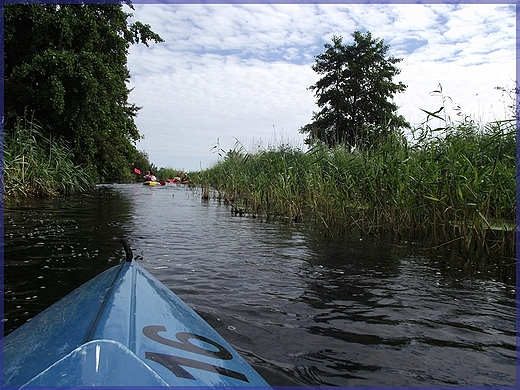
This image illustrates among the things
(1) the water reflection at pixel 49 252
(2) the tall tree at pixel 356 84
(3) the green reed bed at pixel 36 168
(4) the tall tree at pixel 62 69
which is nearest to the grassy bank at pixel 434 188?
(1) the water reflection at pixel 49 252

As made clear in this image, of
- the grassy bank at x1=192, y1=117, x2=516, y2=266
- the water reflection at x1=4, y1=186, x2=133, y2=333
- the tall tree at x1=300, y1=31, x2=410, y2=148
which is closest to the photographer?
the water reflection at x1=4, y1=186, x2=133, y2=333

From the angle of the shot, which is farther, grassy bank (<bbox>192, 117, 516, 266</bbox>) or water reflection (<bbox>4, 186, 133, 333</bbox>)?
grassy bank (<bbox>192, 117, 516, 266</bbox>)

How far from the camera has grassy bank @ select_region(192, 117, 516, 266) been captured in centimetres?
440

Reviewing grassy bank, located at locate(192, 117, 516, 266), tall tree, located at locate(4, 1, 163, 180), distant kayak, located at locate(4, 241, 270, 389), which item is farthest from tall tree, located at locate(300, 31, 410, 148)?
distant kayak, located at locate(4, 241, 270, 389)

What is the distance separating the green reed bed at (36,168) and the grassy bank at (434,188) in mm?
6973

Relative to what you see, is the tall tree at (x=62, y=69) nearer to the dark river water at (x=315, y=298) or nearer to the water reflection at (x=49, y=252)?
the water reflection at (x=49, y=252)

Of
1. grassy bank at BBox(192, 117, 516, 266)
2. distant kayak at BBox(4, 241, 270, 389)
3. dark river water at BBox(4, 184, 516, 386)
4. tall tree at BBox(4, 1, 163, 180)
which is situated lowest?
dark river water at BBox(4, 184, 516, 386)

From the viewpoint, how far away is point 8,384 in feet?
3.82

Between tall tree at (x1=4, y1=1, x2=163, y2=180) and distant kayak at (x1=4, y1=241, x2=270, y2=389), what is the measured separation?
11567 millimetres

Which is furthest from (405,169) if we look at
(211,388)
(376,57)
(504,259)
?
(376,57)

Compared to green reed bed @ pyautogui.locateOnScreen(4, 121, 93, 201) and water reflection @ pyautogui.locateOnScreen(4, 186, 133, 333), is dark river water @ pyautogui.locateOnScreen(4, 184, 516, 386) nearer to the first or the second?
water reflection @ pyautogui.locateOnScreen(4, 186, 133, 333)

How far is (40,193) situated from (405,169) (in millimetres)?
10118

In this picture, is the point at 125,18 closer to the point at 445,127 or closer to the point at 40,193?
the point at 40,193

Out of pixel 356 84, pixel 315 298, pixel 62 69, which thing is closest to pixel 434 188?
pixel 315 298
